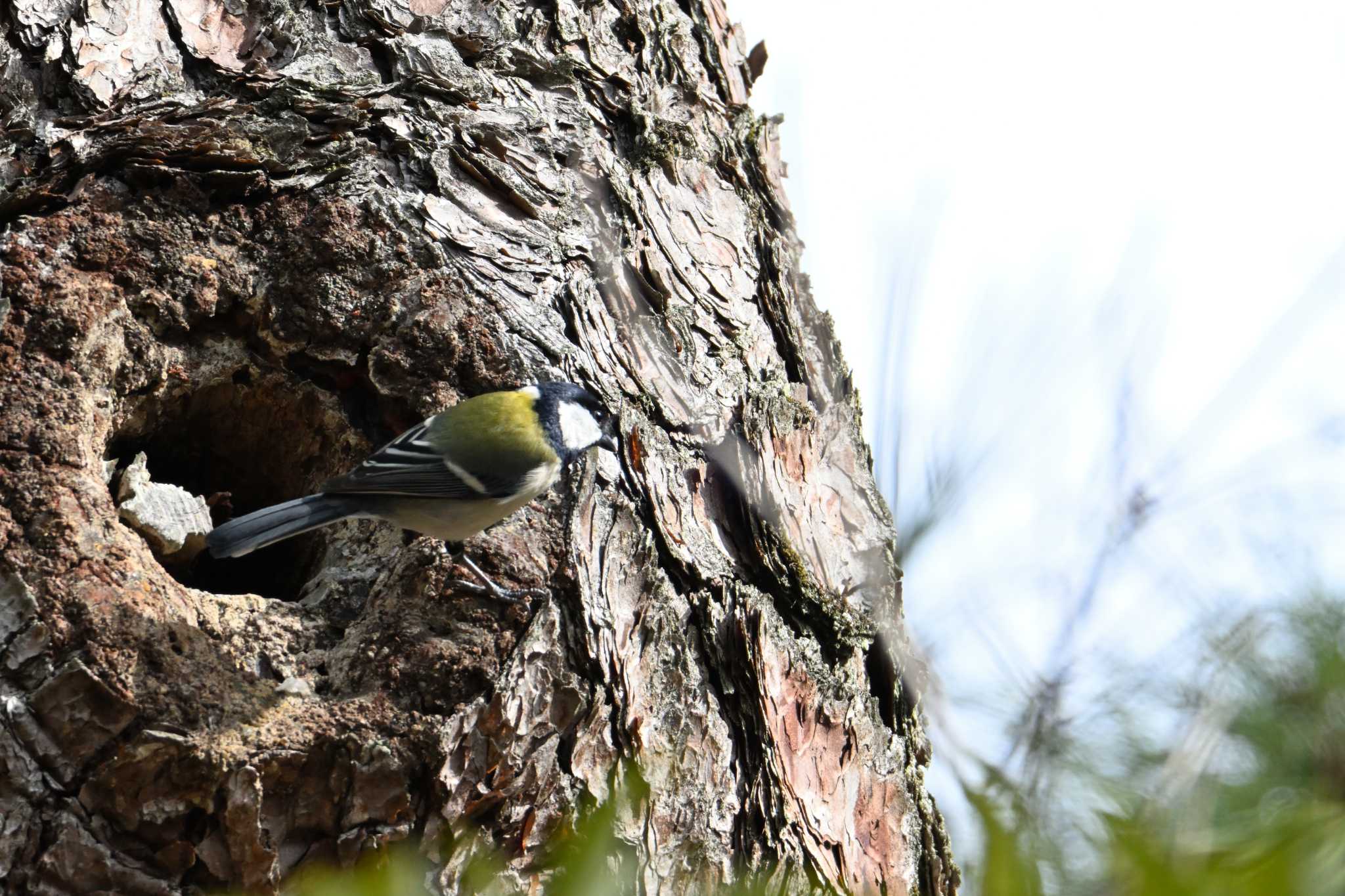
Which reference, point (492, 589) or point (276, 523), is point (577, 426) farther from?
point (276, 523)

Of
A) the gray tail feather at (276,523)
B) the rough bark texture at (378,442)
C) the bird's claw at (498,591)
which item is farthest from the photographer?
the gray tail feather at (276,523)

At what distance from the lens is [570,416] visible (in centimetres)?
189

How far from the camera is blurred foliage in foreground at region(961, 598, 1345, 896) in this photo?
0.54 metres

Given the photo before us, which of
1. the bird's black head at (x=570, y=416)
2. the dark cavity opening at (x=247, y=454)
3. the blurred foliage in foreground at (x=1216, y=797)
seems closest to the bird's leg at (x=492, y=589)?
the bird's black head at (x=570, y=416)

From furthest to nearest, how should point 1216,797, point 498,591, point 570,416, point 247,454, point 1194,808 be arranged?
point 247,454
point 570,416
point 498,591
point 1216,797
point 1194,808

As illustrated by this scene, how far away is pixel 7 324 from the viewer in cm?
164

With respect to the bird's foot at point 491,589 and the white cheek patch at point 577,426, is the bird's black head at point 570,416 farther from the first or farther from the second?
the bird's foot at point 491,589

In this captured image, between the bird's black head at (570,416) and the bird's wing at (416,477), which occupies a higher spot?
the bird's black head at (570,416)

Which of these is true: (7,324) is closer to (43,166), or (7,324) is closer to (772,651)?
(43,166)

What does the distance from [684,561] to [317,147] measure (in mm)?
993

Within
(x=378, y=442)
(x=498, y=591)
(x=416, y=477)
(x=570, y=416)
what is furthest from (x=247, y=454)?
(x=498, y=591)

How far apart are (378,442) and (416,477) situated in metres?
0.18

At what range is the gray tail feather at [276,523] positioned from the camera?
5.82 ft

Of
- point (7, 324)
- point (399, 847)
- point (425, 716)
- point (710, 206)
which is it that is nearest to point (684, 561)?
point (425, 716)
